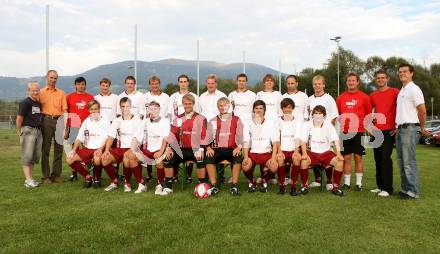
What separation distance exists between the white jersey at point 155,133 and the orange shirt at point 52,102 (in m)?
2.12

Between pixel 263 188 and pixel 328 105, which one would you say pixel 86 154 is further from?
pixel 328 105

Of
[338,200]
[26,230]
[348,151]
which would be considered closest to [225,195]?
[338,200]

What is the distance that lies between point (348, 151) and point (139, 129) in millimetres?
3734

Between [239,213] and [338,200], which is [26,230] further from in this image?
[338,200]

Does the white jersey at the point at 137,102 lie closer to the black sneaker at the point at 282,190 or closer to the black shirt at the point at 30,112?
the black shirt at the point at 30,112

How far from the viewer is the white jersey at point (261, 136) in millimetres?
6504

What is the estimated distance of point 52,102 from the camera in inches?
298

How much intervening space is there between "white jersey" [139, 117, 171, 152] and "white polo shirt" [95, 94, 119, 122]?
4.50 feet

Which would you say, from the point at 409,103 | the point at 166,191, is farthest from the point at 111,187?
the point at 409,103

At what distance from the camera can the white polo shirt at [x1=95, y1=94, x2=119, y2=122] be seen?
7738 millimetres

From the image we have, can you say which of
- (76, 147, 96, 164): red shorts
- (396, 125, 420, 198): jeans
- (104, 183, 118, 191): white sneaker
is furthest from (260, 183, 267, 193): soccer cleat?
(76, 147, 96, 164): red shorts

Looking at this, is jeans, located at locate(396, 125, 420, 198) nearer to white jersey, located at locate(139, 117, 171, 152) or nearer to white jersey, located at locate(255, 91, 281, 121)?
white jersey, located at locate(255, 91, 281, 121)

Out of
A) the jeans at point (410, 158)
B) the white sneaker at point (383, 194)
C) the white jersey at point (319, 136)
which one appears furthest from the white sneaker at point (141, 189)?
the jeans at point (410, 158)

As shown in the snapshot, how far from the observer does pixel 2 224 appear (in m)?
4.57
